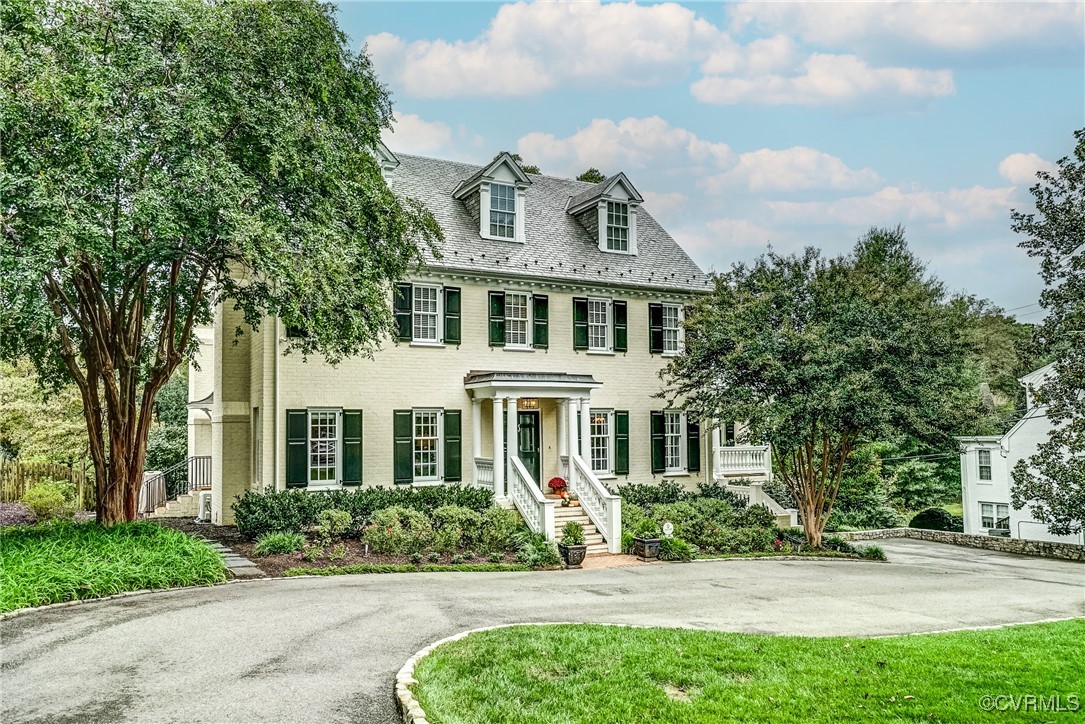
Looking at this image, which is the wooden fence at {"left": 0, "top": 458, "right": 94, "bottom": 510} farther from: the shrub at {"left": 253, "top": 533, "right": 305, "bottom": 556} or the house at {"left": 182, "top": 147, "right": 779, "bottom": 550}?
the shrub at {"left": 253, "top": 533, "right": 305, "bottom": 556}

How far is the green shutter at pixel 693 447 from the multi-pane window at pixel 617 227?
612cm

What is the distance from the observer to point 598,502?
19156mm

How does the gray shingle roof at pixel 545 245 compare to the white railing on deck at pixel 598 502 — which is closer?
the white railing on deck at pixel 598 502

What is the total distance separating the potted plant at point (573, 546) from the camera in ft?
53.5

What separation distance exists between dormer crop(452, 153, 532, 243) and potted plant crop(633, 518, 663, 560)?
9288mm

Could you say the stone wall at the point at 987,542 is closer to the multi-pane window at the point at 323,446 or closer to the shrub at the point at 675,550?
the shrub at the point at 675,550

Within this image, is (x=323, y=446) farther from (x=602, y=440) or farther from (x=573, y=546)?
(x=602, y=440)

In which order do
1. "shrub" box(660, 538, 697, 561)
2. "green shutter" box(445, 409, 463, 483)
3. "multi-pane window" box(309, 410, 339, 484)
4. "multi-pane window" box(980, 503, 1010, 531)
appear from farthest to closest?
"multi-pane window" box(980, 503, 1010, 531)
"green shutter" box(445, 409, 463, 483)
"multi-pane window" box(309, 410, 339, 484)
"shrub" box(660, 538, 697, 561)

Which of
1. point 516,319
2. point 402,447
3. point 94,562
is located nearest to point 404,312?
point 516,319

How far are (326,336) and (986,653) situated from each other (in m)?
11.2

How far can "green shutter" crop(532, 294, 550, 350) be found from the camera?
21.6 metres

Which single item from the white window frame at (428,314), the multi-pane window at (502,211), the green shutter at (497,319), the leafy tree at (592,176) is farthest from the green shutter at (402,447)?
the leafy tree at (592,176)

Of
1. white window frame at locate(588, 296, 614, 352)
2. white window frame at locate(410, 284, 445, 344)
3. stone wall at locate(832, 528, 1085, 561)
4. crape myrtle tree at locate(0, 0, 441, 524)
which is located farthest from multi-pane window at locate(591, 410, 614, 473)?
stone wall at locate(832, 528, 1085, 561)

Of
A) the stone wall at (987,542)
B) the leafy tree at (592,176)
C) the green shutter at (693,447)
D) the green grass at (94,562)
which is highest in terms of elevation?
the leafy tree at (592,176)
